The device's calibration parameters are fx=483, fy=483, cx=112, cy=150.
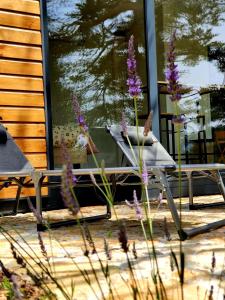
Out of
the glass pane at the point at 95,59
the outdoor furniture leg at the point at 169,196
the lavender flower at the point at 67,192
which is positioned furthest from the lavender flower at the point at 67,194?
the glass pane at the point at 95,59

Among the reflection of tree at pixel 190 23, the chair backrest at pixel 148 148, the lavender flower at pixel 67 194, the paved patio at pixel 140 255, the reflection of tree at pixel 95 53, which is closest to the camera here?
the lavender flower at pixel 67 194

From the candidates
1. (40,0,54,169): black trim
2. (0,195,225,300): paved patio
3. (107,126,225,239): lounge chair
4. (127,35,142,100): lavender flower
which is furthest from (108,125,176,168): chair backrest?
(127,35,142,100): lavender flower

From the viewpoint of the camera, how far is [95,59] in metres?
7.88

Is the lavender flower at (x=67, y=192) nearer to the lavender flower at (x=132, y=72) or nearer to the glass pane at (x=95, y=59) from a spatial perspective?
the lavender flower at (x=132, y=72)

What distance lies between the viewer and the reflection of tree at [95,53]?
7.41 m

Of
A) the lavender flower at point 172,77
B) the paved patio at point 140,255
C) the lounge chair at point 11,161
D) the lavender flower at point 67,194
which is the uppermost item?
the lavender flower at point 172,77

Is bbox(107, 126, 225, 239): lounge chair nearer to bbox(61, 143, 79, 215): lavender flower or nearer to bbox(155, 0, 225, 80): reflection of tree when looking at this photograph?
bbox(61, 143, 79, 215): lavender flower

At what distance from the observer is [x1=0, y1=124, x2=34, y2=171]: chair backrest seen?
12.5ft

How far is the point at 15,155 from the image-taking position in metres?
3.96

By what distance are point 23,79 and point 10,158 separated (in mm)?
1117

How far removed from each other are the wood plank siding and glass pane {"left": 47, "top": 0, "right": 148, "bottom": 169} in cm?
215

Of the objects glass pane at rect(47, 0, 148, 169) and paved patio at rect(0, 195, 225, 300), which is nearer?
paved patio at rect(0, 195, 225, 300)

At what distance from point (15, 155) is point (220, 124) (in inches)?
182

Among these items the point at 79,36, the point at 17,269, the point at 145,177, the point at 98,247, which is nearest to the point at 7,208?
the point at 98,247
